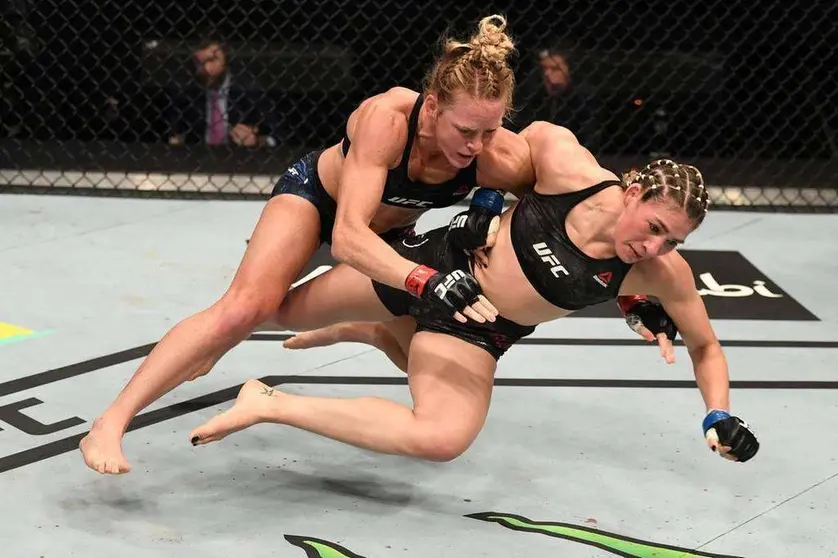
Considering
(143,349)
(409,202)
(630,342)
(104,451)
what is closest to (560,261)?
(409,202)

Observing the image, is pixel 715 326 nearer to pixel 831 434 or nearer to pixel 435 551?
pixel 831 434

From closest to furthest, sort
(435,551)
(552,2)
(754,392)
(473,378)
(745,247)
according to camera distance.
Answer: (435,551), (473,378), (754,392), (745,247), (552,2)

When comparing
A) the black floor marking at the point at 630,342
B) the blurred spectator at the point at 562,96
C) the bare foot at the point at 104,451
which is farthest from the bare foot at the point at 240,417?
the blurred spectator at the point at 562,96

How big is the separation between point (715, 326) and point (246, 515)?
79.8 inches

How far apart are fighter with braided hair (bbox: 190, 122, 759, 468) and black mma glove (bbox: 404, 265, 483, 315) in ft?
0.03

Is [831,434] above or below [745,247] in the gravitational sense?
below

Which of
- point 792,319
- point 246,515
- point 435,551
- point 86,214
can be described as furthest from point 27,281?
point 792,319

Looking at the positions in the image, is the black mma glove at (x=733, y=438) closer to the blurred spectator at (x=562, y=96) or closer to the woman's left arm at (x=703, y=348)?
the woman's left arm at (x=703, y=348)

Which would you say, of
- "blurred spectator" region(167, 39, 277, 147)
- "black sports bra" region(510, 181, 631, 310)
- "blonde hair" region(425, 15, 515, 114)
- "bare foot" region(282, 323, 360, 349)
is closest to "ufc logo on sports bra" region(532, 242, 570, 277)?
"black sports bra" region(510, 181, 631, 310)

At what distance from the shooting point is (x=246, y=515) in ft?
8.61

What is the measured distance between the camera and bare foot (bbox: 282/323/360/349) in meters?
3.23

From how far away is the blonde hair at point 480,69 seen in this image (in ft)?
8.13

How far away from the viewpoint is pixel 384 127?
2.65 m

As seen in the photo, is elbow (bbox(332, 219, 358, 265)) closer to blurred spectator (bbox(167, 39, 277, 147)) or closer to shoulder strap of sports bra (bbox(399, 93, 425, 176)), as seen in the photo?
shoulder strap of sports bra (bbox(399, 93, 425, 176))
